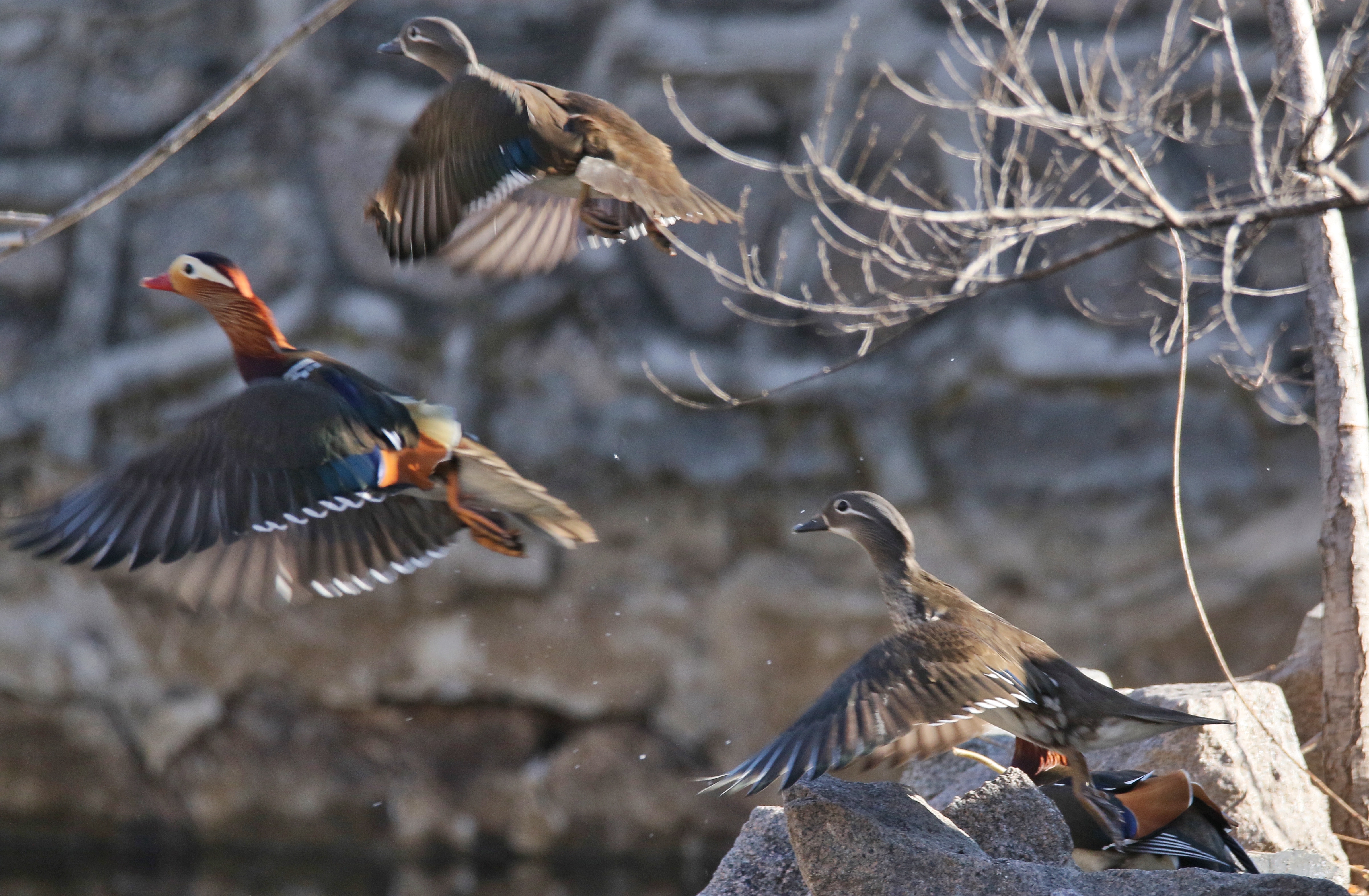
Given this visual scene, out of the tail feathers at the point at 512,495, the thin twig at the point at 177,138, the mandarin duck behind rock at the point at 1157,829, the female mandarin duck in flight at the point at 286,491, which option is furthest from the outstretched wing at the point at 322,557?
the mandarin duck behind rock at the point at 1157,829

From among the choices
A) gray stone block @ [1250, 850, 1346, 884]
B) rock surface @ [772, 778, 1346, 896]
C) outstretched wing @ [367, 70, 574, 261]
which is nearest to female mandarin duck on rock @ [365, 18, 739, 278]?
outstretched wing @ [367, 70, 574, 261]

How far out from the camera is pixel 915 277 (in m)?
3.03

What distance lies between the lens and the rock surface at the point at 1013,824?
7.84ft

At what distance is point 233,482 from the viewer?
2.09 meters

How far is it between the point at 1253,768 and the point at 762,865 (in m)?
1.14

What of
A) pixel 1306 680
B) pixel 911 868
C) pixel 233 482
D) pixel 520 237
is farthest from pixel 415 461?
pixel 1306 680

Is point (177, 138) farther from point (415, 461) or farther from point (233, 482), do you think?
point (415, 461)

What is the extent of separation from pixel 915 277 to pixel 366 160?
96.2 inches

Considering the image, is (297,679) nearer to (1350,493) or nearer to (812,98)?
(812,98)

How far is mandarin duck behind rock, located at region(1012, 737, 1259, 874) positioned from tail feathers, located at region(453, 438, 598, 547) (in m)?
1.00

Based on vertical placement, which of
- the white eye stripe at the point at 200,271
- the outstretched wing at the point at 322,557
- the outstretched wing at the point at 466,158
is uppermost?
the outstretched wing at the point at 466,158

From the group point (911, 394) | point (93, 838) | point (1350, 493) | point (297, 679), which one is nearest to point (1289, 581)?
point (911, 394)

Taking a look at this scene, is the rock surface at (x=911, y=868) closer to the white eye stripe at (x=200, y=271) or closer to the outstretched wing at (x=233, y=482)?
the outstretched wing at (x=233, y=482)

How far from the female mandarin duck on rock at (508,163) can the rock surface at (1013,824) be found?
1.10m
